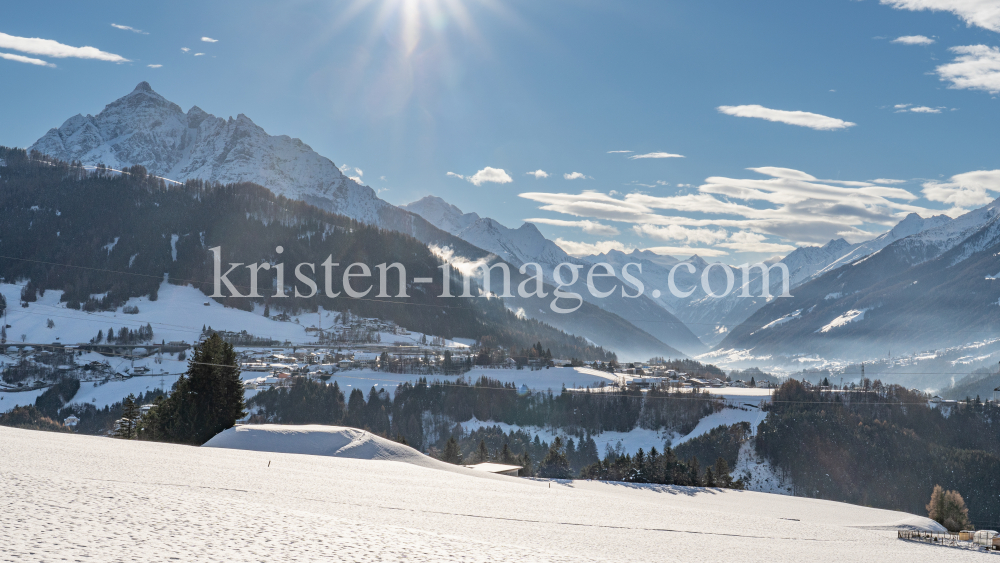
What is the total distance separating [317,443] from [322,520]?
1456 inches

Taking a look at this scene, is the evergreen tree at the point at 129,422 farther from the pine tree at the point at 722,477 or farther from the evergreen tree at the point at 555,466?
the pine tree at the point at 722,477

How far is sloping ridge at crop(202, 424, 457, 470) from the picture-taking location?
4981 cm

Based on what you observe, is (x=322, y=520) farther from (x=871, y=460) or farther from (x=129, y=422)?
(x=871, y=460)

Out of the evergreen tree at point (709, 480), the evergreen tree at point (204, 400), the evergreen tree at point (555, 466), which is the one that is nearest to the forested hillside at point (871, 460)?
the evergreen tree at point (709, 480)

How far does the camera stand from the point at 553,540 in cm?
1908

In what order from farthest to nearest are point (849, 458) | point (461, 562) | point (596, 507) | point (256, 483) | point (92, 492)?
point (849, 458)
point (596, 507)
point (256, 483)
point (92, 492)
point (461, 562)

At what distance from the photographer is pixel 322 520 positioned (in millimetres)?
16375

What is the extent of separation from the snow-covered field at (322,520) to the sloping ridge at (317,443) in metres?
12.1

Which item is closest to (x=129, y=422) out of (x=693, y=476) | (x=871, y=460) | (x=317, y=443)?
(x=317, y=443)

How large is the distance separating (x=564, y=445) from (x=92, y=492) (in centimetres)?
17432

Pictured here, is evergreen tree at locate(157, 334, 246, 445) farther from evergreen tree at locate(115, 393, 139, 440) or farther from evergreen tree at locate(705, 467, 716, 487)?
evergreen tree at locate(705, 467, 716, 487)

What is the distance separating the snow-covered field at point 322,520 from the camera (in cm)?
1277

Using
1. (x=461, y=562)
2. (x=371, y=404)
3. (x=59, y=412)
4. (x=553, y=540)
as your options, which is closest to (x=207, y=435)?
(x=553, y=540)

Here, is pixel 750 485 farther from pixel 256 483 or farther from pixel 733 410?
pixel 256 483
